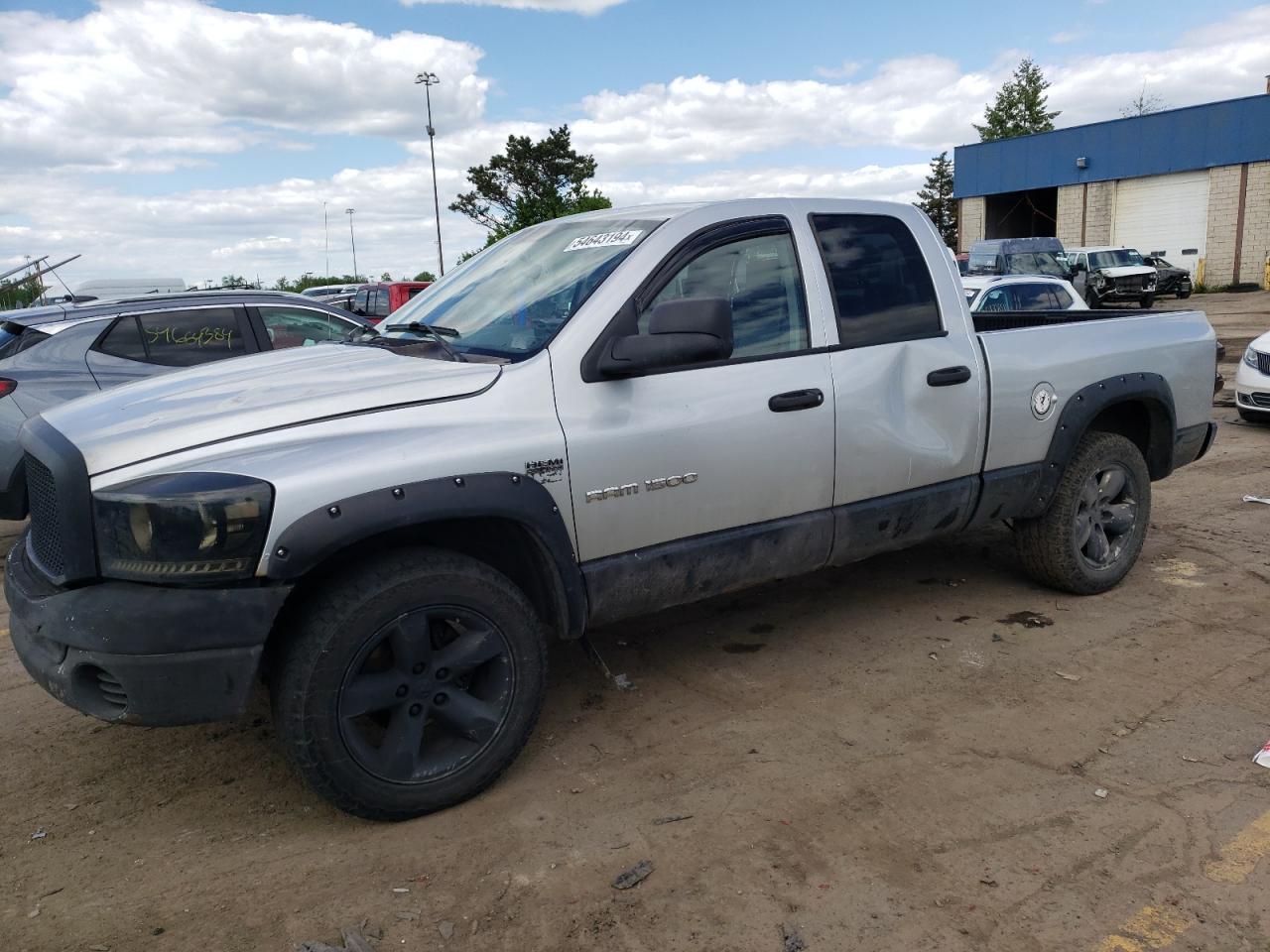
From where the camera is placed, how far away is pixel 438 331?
12.5 ft

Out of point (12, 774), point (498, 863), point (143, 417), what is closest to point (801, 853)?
point (498, 863)

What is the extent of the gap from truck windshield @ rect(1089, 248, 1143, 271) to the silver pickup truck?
2585 centimetres

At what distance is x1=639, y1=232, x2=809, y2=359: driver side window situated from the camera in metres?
3.76

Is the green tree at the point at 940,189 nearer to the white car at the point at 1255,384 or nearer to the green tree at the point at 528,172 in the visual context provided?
the green tree at the point at 528,172

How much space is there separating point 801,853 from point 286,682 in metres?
1.57

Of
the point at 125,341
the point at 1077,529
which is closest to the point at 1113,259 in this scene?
the point at 1077,529

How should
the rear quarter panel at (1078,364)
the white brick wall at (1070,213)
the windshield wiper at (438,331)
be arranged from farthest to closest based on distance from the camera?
1. the white brick wall at (1070,213)
2. the rear quarter panel at (1078,364)
3. the windshield wiper at (438,331)

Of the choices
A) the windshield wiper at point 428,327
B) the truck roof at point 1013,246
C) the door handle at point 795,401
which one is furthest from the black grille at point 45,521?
the truck roof at point 1013,246

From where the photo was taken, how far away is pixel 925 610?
5.03 meters

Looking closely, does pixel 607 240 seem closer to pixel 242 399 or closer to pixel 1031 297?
pixel 242 399

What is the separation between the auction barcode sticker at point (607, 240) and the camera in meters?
3.73

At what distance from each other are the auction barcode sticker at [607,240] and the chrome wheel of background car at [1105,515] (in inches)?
105

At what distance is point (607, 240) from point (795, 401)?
93cm

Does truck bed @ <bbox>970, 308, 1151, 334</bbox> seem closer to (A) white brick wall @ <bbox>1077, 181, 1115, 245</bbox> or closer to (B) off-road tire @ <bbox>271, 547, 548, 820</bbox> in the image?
(B) off-road tire @ <bbox>271, 547, 548, 820</bbox>
